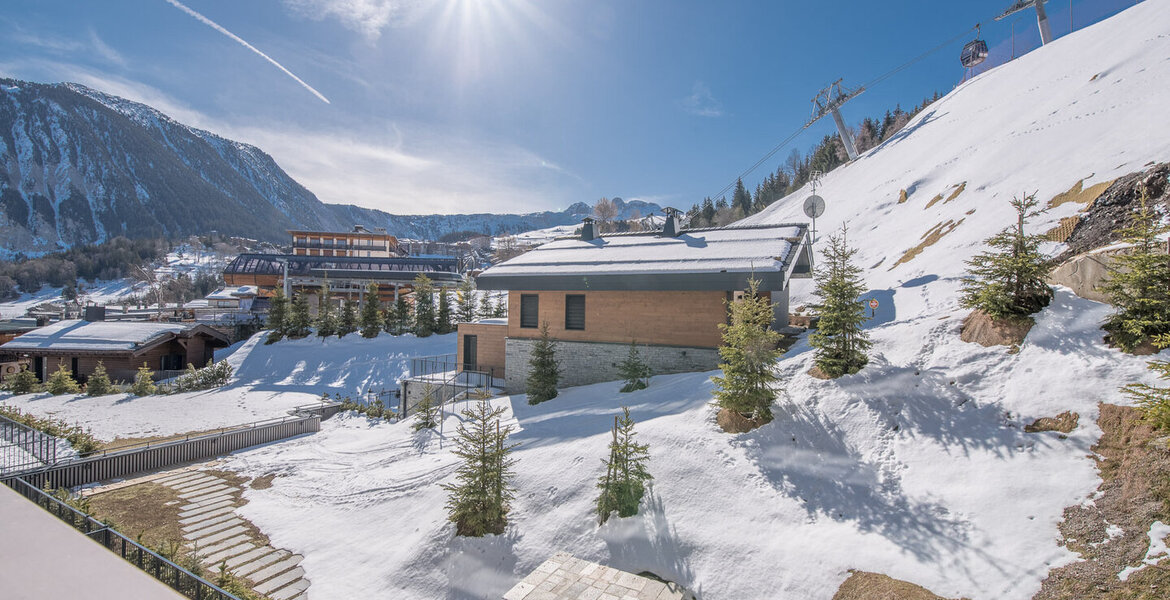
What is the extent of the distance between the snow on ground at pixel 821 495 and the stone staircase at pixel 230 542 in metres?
0.30

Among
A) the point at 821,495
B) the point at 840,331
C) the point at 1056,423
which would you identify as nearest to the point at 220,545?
the point at 821,495

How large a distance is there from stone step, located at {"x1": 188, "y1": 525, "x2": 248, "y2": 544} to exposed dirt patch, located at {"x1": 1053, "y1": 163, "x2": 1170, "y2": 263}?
2029 cm

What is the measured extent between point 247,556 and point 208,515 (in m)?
2.72

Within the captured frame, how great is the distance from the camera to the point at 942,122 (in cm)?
4138

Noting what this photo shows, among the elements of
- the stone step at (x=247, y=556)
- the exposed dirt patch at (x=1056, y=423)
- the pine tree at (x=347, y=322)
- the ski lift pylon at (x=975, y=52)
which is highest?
the ski lift pylon at (x=975, y=52)

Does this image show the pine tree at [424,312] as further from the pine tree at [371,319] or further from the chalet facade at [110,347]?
the chalet facade at [110,347]

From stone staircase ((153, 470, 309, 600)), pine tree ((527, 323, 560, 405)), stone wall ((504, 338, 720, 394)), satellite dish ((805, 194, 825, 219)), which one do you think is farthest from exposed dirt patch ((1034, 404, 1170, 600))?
satellite dish ((805, 194, 825, 219))

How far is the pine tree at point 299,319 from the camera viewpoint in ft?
104

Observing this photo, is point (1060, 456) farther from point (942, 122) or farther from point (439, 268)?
point (439, 268)

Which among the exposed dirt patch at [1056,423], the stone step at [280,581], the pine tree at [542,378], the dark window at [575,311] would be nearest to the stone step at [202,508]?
the stone step at [280,581]

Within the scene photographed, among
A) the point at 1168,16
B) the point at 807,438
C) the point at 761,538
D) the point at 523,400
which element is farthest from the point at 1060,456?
the point at 1168,16

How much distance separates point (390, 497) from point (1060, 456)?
1210cm

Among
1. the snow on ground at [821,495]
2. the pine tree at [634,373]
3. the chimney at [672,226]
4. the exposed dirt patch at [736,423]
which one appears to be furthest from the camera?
the chimney at [672,226]

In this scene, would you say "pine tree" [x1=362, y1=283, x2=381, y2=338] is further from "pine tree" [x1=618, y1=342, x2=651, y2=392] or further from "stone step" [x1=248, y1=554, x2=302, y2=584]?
"stone step" [x1=248, y1=554, x2=302, y2=584]
